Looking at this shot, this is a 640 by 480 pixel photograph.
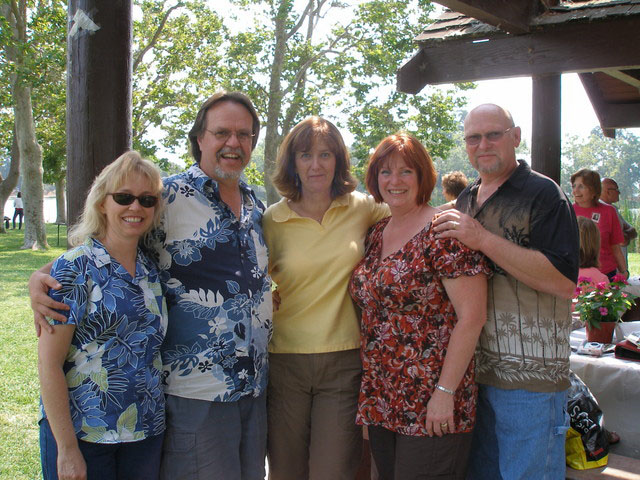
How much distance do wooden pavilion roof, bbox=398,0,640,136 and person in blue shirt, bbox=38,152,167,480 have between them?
213 centimetres

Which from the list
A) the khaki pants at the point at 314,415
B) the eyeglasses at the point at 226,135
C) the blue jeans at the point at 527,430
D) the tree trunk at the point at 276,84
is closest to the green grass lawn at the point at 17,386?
the khaki pants at the point at 314,415

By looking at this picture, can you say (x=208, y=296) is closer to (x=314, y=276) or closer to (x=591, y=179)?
(x=314, y=276)

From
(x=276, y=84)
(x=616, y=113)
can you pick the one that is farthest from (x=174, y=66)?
(x=616, y=113)

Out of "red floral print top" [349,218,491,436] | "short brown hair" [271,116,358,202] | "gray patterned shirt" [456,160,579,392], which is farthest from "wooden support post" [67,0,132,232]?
"gray patterned shirt" [456,160,579,392]

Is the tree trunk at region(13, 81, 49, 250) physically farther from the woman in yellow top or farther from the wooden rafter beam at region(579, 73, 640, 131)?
the woman in yellow top

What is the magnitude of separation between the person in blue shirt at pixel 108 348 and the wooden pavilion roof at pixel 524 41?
2131 millimetres

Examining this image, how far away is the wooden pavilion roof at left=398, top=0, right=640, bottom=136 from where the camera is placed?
3697mm

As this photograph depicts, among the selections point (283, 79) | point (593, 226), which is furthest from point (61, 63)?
point (593, 226)

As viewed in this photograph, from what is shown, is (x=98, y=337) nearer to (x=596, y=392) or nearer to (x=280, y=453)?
(x=280, y=453)

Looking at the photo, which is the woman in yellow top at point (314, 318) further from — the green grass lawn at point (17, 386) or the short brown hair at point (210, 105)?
the green grass lawn at point (17, 386)

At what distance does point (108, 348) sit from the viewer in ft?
6.83

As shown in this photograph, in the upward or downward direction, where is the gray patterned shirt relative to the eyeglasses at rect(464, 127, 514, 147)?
downward

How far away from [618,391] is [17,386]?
537 centimetres

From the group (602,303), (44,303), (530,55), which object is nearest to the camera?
(44,303)
